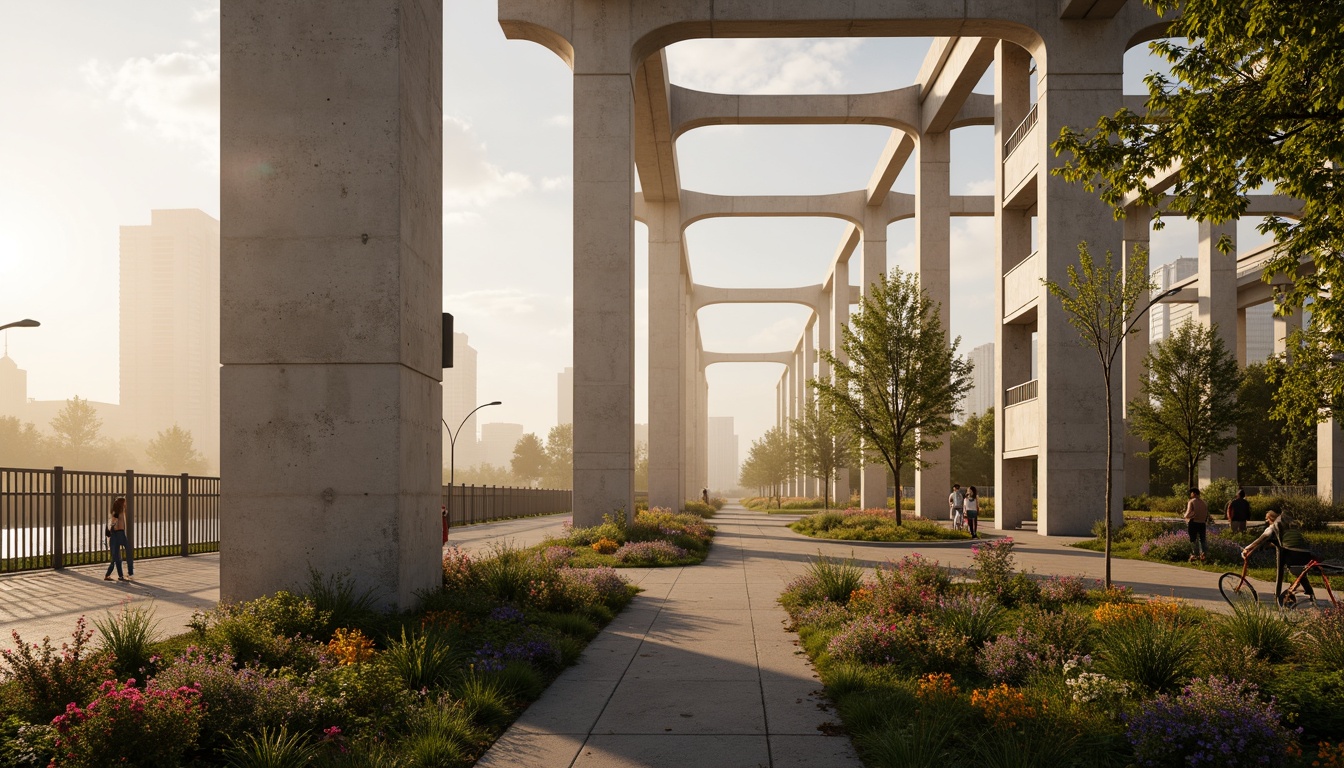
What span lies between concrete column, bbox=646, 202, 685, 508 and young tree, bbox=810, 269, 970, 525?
1205 centimetres

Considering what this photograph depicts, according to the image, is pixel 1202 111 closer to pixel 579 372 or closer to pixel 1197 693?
pixel 1197 693

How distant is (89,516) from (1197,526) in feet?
74.6

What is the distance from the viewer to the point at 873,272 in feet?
153

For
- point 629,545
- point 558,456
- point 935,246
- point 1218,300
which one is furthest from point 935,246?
point 558,456

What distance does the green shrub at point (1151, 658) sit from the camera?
7.50m

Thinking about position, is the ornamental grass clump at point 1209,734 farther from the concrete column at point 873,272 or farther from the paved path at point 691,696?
the concrete column at point 873,272

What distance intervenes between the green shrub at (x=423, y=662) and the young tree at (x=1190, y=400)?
3350cm

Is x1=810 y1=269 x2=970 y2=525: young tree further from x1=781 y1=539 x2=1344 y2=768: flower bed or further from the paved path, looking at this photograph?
x1=781 y1=539 x2=1344 y2=768: flower bed

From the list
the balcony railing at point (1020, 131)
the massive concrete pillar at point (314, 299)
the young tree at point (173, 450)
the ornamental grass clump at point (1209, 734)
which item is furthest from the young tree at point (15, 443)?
the ornamental grass clump at point (1209, 734)

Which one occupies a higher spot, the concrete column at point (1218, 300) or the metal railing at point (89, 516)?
the concrete column at point (1218, 300)

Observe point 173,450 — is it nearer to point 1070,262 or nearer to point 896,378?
point 896,378

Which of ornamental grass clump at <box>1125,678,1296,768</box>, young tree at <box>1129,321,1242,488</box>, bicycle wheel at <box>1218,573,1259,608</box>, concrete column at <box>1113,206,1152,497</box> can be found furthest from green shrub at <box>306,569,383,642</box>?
concrete column at <box>1113,206,1152,497</box>

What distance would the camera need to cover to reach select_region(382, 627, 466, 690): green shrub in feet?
24.4

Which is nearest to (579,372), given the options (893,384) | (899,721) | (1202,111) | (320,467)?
(893,384)
